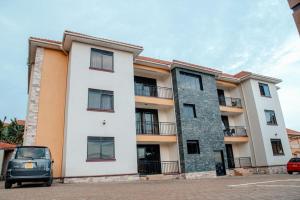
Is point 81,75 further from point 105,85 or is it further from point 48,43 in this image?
point 48,43

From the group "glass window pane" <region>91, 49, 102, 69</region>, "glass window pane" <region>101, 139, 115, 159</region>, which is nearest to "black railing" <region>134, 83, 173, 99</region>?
"glass window pane" <region>91, 49, 102, 69</region>

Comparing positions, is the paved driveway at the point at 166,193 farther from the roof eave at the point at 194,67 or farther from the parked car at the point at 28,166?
the roof eave at the point at 194,67

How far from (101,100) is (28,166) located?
6420 millimetres

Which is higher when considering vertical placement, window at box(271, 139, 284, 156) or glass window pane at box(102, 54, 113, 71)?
glass window pane at box(102, 54, 113, 71)

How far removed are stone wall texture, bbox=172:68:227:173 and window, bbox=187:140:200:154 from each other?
28 cm

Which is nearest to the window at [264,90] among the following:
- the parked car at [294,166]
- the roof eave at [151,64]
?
the parked car at [294,166]

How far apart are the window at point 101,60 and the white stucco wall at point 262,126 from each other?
46.9 feet

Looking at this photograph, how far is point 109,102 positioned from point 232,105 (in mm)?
13635

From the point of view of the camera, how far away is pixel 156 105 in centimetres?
1806

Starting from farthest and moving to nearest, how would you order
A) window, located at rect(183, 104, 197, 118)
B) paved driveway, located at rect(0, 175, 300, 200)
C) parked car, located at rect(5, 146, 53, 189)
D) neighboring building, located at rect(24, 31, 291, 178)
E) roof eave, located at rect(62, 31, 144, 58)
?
window, located at rect(183, 104, 197, 118) < roof eave, located at rect(62, 31, 144, 58) < neighboring building, located at rect(24, 31, 291, 178) < parked car, located at rect(5, 146, 53, 189) < paved driveway, located at rect(0, 175, 300, 200)

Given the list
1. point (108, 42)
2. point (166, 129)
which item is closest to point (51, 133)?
point (108, 42)

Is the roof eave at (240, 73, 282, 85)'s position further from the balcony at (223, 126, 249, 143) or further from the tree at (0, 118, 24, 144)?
the tree at (0, 118, 24, 144)

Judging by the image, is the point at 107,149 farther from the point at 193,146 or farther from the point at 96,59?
the point at 193,146

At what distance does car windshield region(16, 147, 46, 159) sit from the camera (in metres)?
9.43
